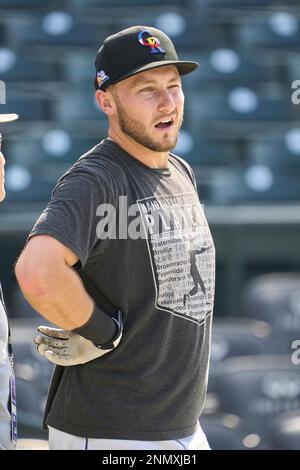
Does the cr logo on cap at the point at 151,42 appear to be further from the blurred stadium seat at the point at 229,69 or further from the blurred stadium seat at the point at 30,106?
the blurred stadium seat at the point at 229,69

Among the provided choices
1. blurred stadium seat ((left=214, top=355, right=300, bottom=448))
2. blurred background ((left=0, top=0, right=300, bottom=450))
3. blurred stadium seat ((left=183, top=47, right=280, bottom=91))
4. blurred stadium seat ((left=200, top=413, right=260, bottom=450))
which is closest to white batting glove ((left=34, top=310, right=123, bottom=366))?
blurred stadium seat ((left=200, top=413, right=260, bottom=450))

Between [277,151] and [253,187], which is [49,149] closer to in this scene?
[253,187]

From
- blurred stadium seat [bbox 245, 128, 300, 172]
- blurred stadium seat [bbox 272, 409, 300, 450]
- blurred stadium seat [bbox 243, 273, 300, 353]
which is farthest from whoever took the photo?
blurred stadium seat [bbox 245, 128, 300, 172]

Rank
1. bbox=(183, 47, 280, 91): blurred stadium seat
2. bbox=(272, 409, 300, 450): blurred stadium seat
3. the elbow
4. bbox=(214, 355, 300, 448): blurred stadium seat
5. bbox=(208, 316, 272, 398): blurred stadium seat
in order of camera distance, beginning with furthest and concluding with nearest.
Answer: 1. bbox=(183, 47, 280, 91): blurred stadium seat
2. bbox=(208, 316, 272, 398): blurred stadium seat
3. bbox=(214, 355, 300, 448): blurred stadium seat
4. bbox=(272, 409, 300, 450): blurred stadium seat
5. the elbow

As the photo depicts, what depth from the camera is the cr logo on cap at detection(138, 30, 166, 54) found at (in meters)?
2.84

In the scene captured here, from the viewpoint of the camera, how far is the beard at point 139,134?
112 inches

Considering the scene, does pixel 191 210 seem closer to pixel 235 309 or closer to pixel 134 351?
pixel 134 351

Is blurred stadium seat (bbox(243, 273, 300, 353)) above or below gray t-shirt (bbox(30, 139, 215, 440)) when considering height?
below

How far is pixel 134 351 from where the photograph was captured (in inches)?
107

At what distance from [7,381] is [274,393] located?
104 inches

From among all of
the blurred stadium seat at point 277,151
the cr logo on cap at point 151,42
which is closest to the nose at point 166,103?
the cr logo on cap at point 151,42

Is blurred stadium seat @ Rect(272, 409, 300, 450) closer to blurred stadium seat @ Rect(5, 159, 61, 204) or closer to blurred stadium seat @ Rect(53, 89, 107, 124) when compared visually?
blurred stadium seat @ Rect(5, 159, 61, 204)

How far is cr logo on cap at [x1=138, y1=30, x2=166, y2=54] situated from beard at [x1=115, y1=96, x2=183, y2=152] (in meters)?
0.15
